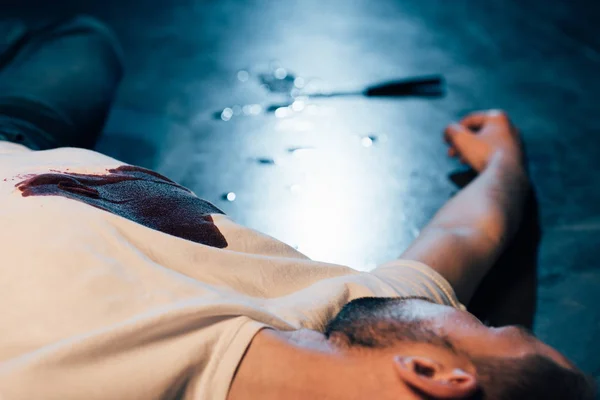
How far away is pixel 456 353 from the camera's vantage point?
27.0 inches

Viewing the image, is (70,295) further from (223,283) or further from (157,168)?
(157,168)

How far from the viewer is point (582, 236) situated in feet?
4.23

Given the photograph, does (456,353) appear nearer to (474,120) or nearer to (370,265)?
(370,265)

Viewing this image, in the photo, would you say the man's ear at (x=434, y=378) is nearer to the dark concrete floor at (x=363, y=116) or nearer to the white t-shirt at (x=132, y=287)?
the white t-shirt at (x=132, y=287)

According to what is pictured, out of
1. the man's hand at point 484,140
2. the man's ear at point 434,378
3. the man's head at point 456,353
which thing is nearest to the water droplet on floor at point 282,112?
the man's hand at point 484,140

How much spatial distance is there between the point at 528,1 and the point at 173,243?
1.72 m

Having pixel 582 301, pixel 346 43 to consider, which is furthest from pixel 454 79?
pixel 582 301

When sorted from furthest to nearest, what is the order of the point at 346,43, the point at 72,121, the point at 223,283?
the point at 346,43, the point at 72,121, the point at 223,283

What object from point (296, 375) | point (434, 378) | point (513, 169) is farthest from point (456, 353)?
point (513, 169)

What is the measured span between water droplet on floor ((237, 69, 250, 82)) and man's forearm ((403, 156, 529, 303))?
707 mm

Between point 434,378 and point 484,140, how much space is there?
34.3 inches

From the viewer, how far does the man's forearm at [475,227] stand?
107cm

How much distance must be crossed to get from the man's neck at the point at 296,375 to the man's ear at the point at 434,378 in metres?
0.03

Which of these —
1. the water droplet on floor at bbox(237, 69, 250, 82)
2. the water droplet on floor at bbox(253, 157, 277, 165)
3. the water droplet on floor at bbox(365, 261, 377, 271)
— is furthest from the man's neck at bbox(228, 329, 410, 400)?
the water droplet on floor at bbox(237, 69, 250, 82)
